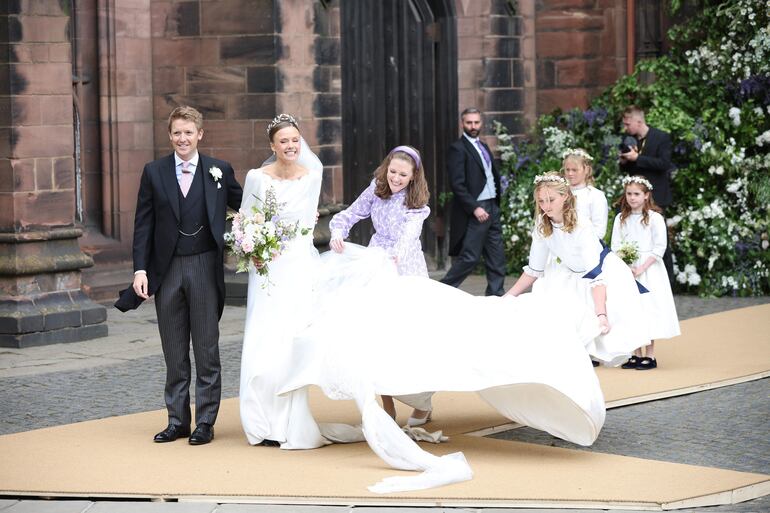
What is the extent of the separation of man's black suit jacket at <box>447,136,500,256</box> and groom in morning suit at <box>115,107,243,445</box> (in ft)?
20.2

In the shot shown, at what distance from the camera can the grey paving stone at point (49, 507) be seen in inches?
269

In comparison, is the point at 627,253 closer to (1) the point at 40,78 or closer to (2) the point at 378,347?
(2) the point at 378,347

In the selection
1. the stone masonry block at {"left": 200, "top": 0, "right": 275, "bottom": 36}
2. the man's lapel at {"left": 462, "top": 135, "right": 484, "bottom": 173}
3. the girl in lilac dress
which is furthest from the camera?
the stone masonry block at {"left": 200, "top": 0, "right": 275, "bottom": 36}

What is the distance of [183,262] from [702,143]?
9.01 m

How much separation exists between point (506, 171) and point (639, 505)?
37.6ft

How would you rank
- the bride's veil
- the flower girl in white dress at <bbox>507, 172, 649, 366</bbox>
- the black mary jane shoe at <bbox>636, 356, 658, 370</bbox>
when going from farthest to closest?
the black mary jane shoe at <bbox>636, 356, 658, 370</bbox>, the flower girl in white dress at <bbox>507, 172, 649, 366</bbox>, the bride's veil

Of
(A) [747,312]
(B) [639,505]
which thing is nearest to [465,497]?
(B) [639,505]

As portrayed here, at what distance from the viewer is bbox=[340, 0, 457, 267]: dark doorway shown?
16.2m

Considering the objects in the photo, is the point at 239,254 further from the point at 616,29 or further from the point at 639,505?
the point at 616,29

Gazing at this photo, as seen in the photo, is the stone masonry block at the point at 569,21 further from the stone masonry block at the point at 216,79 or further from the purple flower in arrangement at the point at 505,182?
the stone masonry block at the point at 216,79

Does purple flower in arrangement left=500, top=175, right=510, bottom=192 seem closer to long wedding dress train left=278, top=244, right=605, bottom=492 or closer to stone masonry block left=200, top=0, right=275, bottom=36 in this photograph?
stone masonry block left=200, top=0, right=275, bottom=36

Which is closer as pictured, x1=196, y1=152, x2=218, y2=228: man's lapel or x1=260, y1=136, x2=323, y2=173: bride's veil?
x1=196, y1=152, x2=218, y2=228: man's lapel

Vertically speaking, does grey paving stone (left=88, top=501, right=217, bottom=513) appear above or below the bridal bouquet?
below

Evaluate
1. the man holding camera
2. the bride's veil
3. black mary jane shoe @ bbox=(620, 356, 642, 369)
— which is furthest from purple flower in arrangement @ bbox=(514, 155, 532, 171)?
the bride's veil
